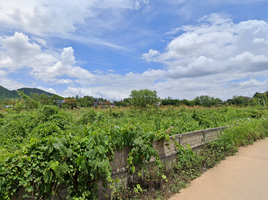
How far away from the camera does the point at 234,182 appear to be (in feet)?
12.5

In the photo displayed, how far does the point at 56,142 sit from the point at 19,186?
0.65 metres

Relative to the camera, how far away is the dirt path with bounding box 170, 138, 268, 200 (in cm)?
329

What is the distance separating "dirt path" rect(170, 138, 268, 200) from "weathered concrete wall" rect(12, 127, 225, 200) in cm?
77

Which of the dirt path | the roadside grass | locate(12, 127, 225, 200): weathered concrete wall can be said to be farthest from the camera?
the dirt path

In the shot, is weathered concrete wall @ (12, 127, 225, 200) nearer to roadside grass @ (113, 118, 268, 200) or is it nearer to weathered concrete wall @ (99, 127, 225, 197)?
weathered concrete wall @ (99, 127, 225, 197)

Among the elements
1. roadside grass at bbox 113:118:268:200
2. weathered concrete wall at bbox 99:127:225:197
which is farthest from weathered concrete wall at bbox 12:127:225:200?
roadside grass at bbox 113:118:268:200

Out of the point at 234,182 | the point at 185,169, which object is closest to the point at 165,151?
the point at 185,169

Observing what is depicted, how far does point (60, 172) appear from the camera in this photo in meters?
2.15

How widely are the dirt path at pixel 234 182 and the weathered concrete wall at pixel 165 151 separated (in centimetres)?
77

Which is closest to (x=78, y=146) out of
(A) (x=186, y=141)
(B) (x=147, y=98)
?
(A) (x=186, y=141)

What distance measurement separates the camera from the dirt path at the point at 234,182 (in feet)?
10.8

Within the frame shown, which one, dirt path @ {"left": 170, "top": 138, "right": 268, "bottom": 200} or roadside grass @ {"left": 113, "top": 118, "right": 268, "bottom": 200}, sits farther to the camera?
dirt path @ {"left": 170, "top": 138, "right": 268, "bottom": 200}

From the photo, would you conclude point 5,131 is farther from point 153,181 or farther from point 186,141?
point 186,141

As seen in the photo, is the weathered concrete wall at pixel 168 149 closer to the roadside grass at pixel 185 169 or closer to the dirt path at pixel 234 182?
the roadside grass at pixel 185 169
